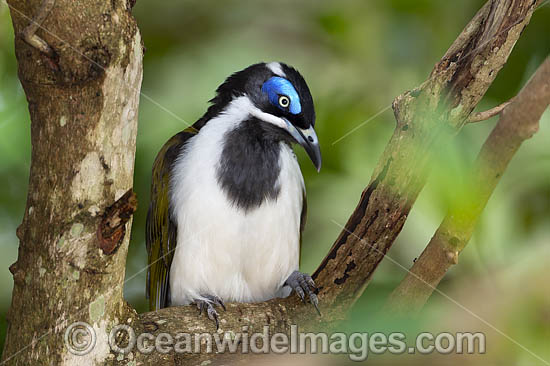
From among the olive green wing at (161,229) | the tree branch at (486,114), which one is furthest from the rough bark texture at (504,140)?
the olive green wing at (161,229)

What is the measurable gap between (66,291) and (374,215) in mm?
966

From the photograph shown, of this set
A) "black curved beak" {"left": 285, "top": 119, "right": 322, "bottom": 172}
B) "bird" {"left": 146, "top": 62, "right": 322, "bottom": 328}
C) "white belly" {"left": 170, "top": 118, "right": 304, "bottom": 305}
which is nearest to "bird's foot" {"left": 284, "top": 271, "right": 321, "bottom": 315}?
"bird" {"left": 146, "top": 62, "right": 322, "bottom": 328}

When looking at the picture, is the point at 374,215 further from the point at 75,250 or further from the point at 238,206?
the point at 75,250

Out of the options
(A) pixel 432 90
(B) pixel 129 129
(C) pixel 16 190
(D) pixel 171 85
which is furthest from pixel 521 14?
(C) pixel 16 190

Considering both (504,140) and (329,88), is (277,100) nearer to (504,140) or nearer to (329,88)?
(329,88)

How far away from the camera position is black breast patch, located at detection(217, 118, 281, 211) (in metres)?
2.62

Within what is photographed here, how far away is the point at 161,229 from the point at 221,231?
309mm

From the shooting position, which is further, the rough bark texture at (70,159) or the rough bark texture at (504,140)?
the rough bark texture at (70,159)

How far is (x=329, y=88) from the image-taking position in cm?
325

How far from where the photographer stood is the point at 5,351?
6.15 feet

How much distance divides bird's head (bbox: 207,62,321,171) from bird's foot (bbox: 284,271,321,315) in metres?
0.42

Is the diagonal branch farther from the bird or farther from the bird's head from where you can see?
the bird's head

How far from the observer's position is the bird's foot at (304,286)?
2.38 m

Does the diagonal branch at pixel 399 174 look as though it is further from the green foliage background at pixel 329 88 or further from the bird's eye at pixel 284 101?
the bird's eye at pixel 284 101
